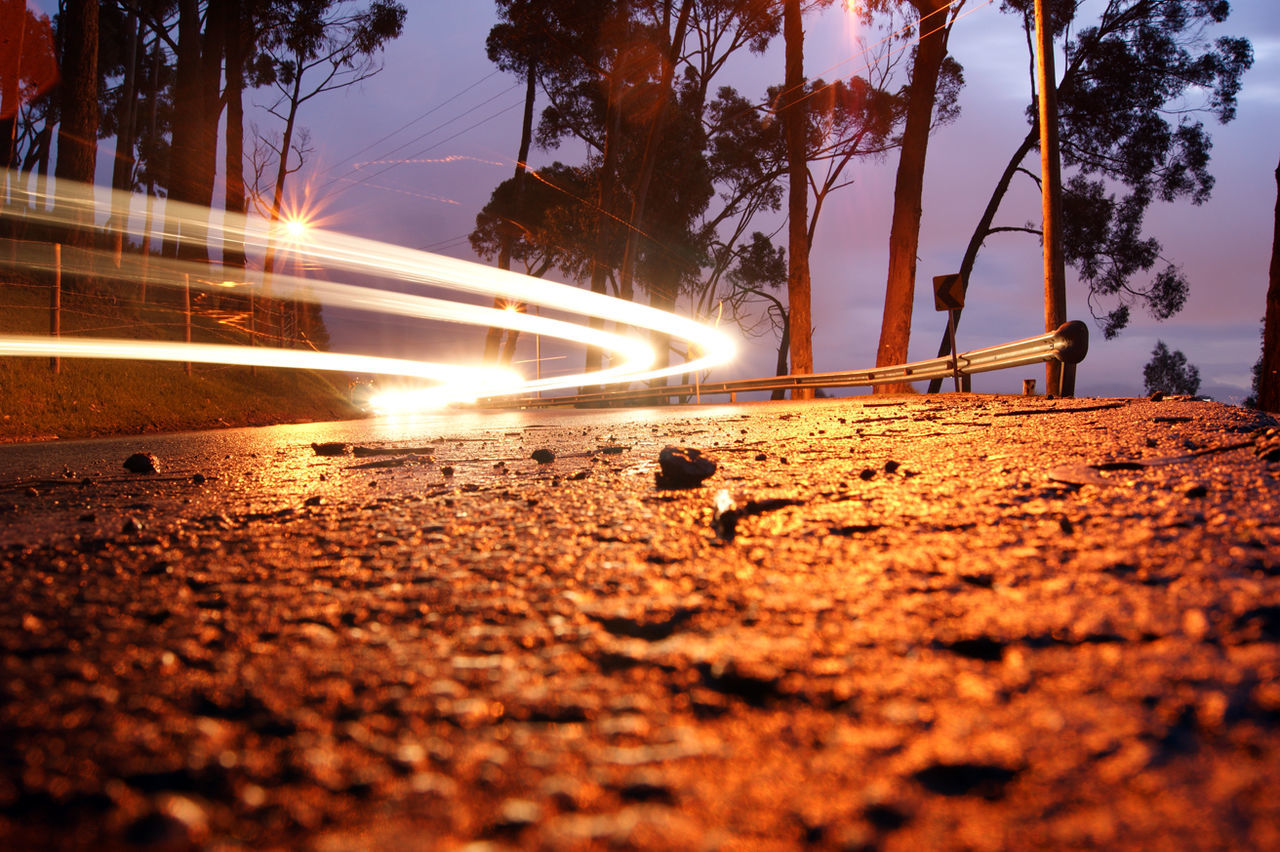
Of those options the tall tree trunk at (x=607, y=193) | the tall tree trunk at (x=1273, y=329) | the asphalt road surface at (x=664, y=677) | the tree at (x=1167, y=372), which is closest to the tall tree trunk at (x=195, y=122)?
the tall tree trunk at (x=607, y=193)

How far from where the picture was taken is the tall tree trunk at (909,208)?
16.9 m

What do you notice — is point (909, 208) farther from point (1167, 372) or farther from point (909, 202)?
point (1167, 372)

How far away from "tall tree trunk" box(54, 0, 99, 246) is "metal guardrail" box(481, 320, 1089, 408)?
497 inches

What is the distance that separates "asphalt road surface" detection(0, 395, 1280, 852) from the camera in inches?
28.5

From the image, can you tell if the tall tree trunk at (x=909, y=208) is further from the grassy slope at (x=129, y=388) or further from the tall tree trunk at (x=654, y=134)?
the grassy slope at (x=129, y=388)

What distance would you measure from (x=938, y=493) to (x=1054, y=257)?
437 inches

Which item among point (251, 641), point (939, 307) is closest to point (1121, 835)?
point (251, 641)

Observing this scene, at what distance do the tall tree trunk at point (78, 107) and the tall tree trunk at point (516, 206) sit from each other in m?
15.7

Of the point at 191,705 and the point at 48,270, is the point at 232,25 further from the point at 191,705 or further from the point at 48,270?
the point at 191,705

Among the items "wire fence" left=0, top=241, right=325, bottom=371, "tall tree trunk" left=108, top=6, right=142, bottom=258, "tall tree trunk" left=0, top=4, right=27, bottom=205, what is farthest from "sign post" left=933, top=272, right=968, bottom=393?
"tall tree trunk" left=108, top=6, right=142, bottom=258

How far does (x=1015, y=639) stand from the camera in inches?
45.2

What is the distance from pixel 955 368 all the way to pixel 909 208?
671cm

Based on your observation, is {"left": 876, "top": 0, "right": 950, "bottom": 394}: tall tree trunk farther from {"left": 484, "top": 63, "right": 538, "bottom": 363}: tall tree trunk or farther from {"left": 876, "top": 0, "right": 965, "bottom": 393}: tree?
{"left": 484, "top": 63, "right": 538, "bottom": 363}: tall tree trunk

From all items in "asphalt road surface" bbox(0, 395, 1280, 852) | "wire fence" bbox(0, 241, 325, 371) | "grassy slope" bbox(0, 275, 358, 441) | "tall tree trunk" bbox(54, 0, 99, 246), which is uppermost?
"tall tree trunk" bbox(54, 0, 99, 246)
